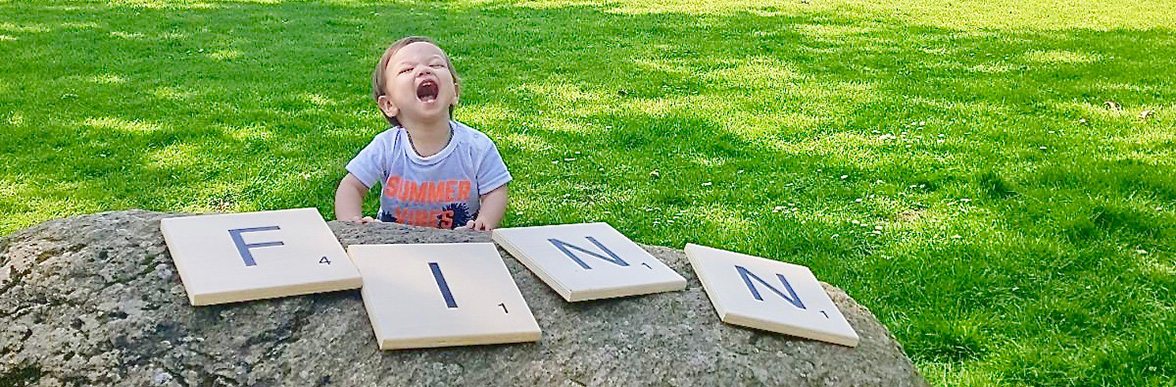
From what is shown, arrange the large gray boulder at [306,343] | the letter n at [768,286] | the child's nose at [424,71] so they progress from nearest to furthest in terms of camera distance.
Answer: the large gray boulder at [306,343]
the letter n at [768,286]
the child's nose at [424,71]

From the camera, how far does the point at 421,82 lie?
3.44m

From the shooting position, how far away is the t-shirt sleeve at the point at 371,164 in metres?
3.71

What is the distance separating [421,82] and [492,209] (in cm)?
56

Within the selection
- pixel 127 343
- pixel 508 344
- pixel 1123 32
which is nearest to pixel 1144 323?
pixel 508 344

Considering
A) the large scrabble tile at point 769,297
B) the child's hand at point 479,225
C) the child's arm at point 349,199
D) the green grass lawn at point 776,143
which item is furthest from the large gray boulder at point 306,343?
the green grass lawn at point 776,143

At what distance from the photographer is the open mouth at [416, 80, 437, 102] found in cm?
345

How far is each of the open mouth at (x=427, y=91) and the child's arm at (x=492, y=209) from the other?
458mm

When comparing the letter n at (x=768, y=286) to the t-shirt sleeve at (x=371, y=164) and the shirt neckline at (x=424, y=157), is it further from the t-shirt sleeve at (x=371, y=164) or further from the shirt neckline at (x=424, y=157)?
the t-shirt sleeve at (x=371, y=164)

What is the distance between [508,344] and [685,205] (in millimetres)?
3195

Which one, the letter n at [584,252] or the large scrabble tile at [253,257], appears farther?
the letter n at [584,252]

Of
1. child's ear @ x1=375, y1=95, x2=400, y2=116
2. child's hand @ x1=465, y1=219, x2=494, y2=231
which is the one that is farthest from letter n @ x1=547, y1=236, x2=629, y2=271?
child's ear @ x1=375, y1=95, x2=400, y2=116

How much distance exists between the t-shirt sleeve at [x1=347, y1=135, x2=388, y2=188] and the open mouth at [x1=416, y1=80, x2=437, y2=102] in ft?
1.02

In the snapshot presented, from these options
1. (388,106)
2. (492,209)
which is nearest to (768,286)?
(492,209)

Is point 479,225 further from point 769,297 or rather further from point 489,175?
point 769,297
